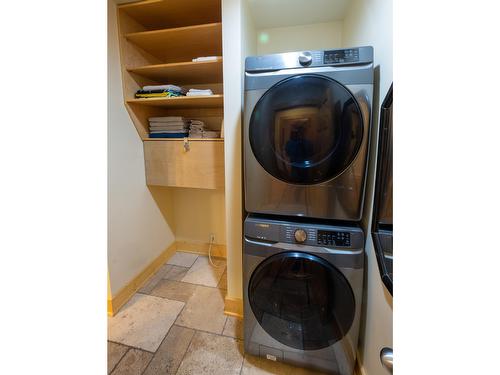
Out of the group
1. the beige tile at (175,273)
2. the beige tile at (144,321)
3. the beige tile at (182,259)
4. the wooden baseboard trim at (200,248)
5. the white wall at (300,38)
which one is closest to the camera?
the beige tile at (144,321)

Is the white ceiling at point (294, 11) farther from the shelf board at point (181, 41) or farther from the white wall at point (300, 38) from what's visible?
the shelf board at point (181, 41)

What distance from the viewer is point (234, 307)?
154 centimetres

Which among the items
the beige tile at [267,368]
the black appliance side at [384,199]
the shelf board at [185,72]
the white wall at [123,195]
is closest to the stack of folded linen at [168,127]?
the white wall at [123,195]

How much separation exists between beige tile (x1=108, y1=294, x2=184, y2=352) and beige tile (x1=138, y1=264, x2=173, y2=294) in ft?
0.20

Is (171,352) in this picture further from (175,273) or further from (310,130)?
(310,130)

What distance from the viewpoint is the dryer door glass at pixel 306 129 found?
92cm

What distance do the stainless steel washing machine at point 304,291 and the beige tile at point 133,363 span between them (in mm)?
681

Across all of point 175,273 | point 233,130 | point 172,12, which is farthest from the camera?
point 175,273

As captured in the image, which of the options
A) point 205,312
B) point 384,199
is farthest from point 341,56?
point 205,312

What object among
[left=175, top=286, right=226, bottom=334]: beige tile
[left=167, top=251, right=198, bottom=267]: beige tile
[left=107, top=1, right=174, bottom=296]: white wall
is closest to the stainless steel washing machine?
[left=175, top=286, right=226, bottom=334]: beige tile

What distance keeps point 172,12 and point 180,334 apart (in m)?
2.35
